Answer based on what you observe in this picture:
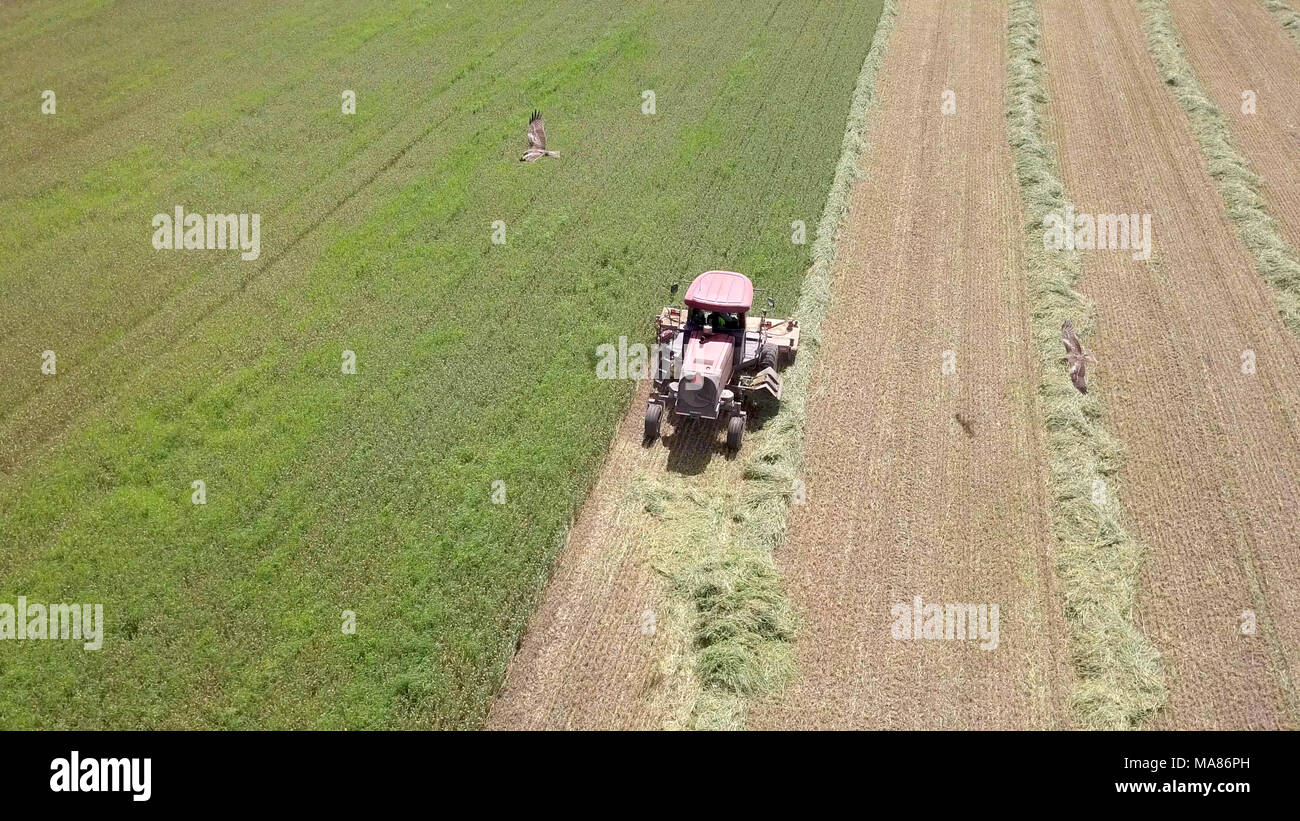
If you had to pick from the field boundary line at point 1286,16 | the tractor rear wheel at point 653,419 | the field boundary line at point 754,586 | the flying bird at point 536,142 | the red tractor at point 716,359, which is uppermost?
the field boundary line at point 1286,16

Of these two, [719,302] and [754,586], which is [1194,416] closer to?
[719,302]

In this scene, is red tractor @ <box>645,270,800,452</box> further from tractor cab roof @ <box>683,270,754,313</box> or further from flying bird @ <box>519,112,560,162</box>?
flying bird @ <box>519,112,560,162</box>

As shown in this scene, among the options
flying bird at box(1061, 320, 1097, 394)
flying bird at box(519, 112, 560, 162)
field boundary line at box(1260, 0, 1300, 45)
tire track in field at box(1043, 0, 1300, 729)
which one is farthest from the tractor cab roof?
field boundary line at box(1260, 0, 1300, 45)

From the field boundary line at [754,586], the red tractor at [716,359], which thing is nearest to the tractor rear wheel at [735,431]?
the red tractor at [716,359]

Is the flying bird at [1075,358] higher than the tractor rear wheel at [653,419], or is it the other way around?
the flying bird at [1075,358]

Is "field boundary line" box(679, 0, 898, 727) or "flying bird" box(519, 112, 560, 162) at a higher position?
"flying bird" box(519, 112, 560, 162)

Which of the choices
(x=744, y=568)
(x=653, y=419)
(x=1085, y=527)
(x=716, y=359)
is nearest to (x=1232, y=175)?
(x=1085, y=527)

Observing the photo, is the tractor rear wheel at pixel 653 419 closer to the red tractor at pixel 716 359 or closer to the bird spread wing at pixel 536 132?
the red tractor at pixel 716 359
